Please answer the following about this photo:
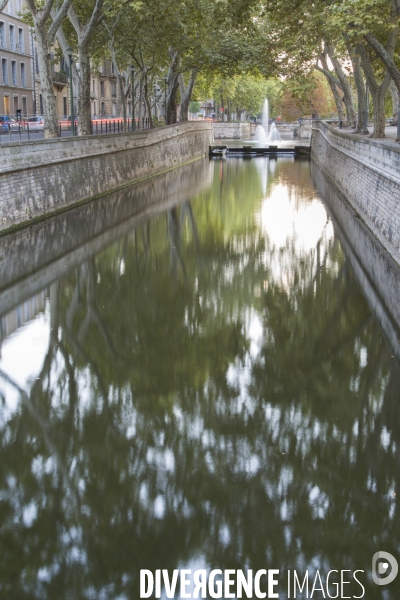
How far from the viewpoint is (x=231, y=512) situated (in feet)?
21.8

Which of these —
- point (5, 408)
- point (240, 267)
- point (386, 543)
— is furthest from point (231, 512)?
point (240, 267)

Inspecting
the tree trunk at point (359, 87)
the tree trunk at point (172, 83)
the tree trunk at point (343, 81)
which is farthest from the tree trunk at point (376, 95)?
the tree trunk at point (172, 83)

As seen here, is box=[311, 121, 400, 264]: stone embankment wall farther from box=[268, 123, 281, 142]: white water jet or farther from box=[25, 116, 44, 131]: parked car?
box=[268, 123, 281, 142]: white water jet

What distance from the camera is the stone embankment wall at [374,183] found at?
17.7m

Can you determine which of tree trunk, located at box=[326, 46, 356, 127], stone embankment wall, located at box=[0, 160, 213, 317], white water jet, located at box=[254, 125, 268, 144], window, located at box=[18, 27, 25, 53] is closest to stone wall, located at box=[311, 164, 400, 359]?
stone embankment wall, located at box=[0, 160, 213, 317]

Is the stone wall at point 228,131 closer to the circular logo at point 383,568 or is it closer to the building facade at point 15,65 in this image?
the building facade at point 15,65

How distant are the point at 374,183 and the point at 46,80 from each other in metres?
10.8

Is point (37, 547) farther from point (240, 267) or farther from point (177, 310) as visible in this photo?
point (240, 267)

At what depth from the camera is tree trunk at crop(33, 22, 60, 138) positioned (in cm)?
2453

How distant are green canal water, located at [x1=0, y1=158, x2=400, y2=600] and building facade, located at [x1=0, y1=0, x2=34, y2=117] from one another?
129 feet

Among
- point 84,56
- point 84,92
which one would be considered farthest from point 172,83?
point 84,56

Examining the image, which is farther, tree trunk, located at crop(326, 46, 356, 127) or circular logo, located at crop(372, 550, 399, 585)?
tree trunk, located at crop(326, 46, 356, 127)

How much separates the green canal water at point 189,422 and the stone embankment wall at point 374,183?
1.46 meters

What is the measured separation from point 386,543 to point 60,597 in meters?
2.48
